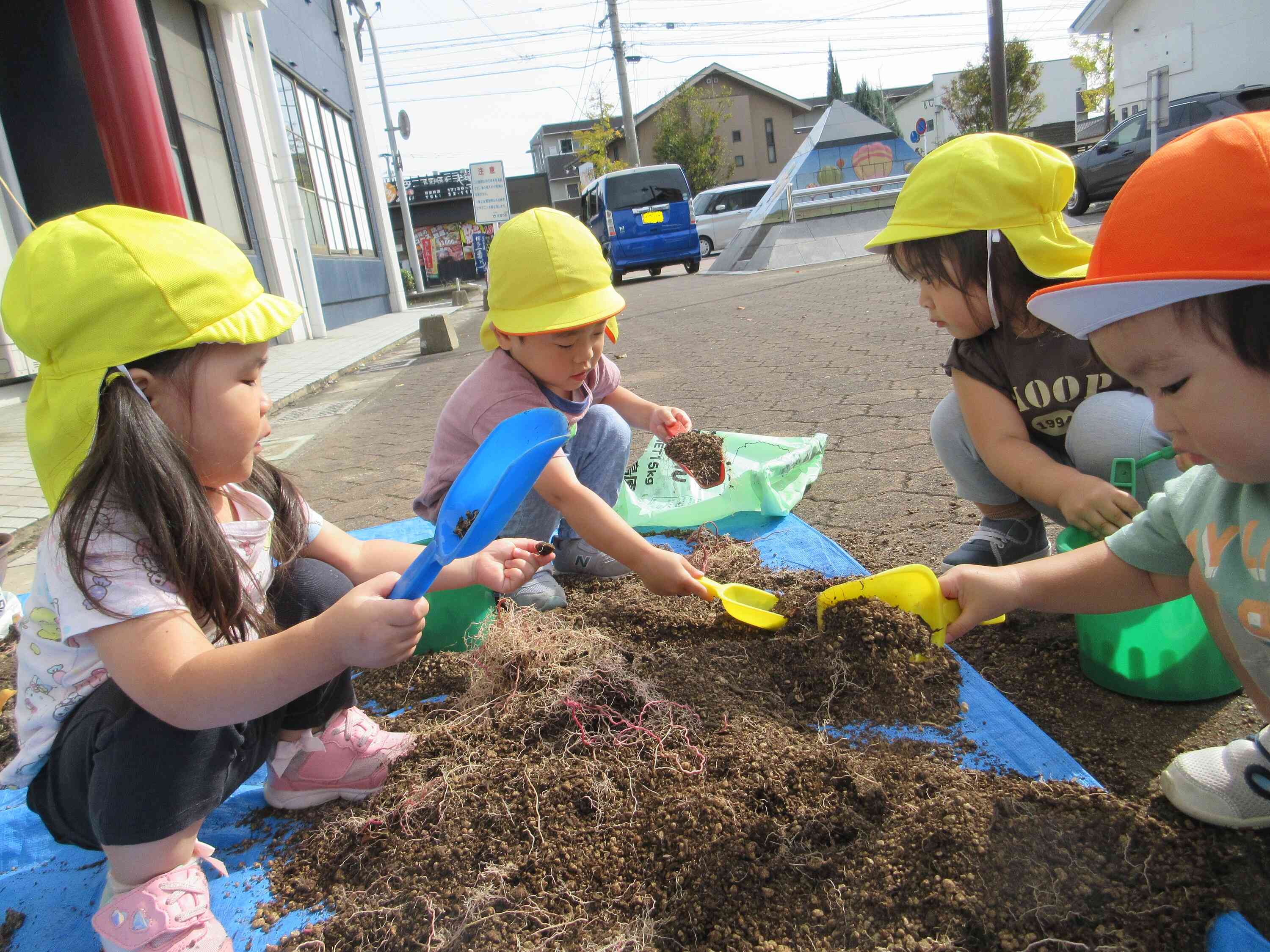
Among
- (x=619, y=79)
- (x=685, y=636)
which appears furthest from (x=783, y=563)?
(x=619, y=79)

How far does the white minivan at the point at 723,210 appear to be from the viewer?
741 inches

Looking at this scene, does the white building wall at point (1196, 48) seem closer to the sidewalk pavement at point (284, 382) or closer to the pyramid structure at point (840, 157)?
the pyramid structure at point (840, 157)

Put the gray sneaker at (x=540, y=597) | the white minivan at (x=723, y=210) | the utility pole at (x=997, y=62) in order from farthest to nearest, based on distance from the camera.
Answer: the white minivan at (x=723, y=210)
the utility pole at (x=997, y=62)
the gray sneaker at (x=540, y=597)

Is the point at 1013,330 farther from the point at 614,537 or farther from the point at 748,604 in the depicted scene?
the point at 614,537

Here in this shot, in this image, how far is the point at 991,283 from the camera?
180 cm

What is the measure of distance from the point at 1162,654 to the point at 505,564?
1.14 m

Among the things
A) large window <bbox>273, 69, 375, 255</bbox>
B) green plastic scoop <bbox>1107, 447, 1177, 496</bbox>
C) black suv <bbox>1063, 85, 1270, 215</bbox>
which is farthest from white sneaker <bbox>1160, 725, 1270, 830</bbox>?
black suv <bbox>1063, 85, 1270, 215</bbox>

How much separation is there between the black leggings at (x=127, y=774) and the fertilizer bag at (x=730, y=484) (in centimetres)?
146

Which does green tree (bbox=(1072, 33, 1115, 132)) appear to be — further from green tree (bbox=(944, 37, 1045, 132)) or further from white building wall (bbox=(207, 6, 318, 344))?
white building wall (bbox=(207, 6, 318, 344))

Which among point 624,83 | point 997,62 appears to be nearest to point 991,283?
point 997,62

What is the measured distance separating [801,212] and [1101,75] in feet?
84.5

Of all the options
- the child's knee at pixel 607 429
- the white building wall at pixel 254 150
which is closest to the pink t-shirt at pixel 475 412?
the child's knee at pixel 607 429

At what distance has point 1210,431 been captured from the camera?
95cm

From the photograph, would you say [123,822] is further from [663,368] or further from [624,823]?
[663,368]
